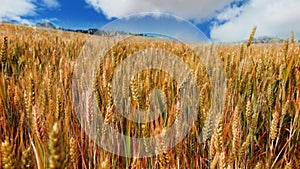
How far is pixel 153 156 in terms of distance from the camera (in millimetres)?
714

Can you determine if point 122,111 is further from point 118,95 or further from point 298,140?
point 298,140

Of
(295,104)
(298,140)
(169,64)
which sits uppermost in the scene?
(169,64)

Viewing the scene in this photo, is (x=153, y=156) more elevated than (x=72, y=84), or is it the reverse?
(x=72, y=84)

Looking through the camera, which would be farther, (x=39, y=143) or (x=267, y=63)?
(x=267, y=63)

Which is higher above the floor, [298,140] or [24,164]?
[24,164]

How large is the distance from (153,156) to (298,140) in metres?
0.54

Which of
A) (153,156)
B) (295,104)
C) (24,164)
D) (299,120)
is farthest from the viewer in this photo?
(295,104)

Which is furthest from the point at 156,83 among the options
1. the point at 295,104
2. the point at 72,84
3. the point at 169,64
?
the point at 295,104

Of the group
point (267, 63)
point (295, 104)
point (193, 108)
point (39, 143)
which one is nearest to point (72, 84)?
point (193, 108)

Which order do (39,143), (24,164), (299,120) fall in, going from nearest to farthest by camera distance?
(24,164)
(39,143)
(299,120)

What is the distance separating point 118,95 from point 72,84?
12.6 inches

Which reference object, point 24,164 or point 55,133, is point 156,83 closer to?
point 24,164

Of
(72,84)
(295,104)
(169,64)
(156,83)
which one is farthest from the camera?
(169,64)

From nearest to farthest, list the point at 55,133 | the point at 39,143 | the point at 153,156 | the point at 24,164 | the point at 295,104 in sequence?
the point at 55,133 → the point at 24,164 → the point at 39,143 → the point at 153,156 → the point at 295,104
